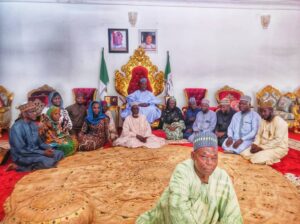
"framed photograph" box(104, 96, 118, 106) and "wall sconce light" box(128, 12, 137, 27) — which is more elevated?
"wall sconce light" box(128, 12, 137, 27)

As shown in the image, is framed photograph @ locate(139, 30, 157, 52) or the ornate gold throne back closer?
the ornate gold throne back

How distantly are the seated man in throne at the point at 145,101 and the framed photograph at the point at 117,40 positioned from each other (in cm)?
127

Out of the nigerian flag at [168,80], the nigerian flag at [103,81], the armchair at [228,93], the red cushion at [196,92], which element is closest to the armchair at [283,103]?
the armchair at [228,93]

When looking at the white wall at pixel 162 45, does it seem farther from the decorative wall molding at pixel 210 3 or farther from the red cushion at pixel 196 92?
the red cushion at pixel 196 92

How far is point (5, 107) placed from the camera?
707cm

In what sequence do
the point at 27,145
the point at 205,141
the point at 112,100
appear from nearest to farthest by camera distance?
the point at 205,141, the point at 27,145, the point at 112,100

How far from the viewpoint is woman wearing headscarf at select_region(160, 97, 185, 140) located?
6324mm

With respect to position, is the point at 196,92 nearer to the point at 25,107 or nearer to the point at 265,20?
the point at 265,20

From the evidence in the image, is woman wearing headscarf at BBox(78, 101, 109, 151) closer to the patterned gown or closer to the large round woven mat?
the patterned gown

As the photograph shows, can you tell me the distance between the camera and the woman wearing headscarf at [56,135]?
501 centimetres

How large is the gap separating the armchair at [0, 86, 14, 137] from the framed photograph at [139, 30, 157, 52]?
4.04m

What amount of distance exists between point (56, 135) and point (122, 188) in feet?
7.30

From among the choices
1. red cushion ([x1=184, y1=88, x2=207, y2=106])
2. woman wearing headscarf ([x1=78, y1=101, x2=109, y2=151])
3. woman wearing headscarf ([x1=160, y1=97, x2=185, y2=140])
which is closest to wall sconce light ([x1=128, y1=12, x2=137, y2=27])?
red cushion ([x1=184, y1=88, x2=207, y2=106])

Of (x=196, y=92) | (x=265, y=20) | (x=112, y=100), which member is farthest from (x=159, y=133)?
(x=265, y=20)
